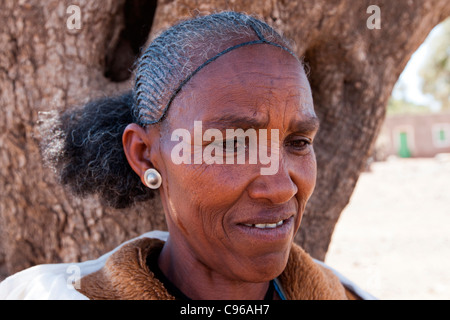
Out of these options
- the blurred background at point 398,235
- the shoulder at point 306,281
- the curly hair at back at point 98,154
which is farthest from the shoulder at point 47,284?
the blurred background at point 398,235

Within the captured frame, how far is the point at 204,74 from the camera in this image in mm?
1539

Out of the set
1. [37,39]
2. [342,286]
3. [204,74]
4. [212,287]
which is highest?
[37,39]

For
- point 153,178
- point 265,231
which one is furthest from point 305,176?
point 153,178

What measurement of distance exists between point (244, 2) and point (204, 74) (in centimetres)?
101

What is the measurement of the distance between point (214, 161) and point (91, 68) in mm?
1373

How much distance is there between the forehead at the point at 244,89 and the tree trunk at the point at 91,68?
886 millimetres

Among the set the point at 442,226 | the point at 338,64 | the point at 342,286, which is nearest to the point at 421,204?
the point at 442,226

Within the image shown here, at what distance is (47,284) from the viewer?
5.60 feet

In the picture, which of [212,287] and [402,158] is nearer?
[212,287]

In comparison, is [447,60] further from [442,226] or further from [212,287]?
[212,287]

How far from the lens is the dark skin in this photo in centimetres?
149

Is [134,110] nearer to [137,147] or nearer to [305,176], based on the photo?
[137,147]

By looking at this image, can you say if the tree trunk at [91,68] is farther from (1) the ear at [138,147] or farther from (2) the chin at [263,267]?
(2) the chin at [263,267]

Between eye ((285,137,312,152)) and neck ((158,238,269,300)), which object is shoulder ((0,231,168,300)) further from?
eye ((285,137,312,152))
